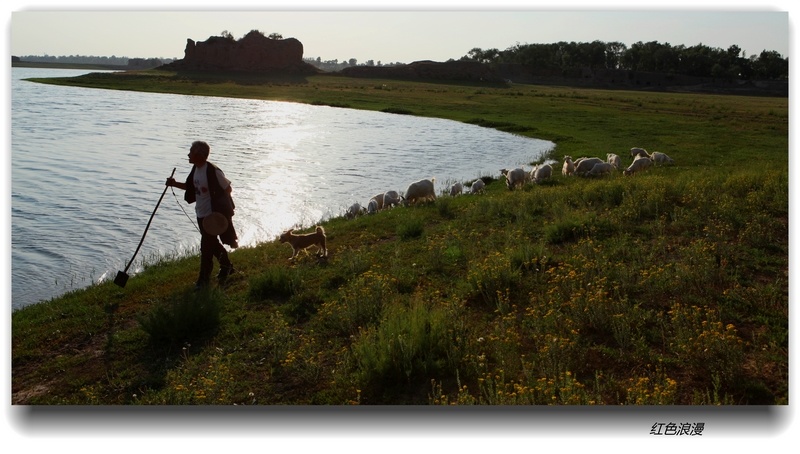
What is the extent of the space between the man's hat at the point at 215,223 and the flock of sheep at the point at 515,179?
630cm

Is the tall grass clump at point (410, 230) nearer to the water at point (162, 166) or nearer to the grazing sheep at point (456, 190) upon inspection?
the water at point (162, 166)

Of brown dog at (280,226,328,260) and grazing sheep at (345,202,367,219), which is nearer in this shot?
brown dog at (280,226,328,260)

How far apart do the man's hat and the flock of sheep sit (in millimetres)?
6304

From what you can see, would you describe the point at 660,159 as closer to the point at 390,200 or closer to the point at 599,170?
the point at 599,170

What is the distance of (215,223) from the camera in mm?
9117

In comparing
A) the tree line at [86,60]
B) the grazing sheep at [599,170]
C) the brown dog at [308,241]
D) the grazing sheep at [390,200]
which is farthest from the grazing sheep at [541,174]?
the tree line at [86,60]

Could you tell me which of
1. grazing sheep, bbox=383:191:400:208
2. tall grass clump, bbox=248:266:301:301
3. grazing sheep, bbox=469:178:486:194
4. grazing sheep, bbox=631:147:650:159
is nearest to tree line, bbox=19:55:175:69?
tall grass clump, bbox=248:266:301:301

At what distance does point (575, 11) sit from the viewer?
807cm

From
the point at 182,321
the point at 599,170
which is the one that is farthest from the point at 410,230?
the point at 599,170

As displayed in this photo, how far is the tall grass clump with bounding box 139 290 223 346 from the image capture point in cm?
770

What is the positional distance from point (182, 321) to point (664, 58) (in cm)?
915

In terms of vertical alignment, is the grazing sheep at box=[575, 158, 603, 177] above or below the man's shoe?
above

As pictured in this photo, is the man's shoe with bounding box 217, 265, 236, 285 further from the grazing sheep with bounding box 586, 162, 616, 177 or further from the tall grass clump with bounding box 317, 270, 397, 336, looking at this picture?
the grazing sheep with bounding box 586, 162, 616, 177

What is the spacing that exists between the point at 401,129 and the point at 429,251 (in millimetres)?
25046
